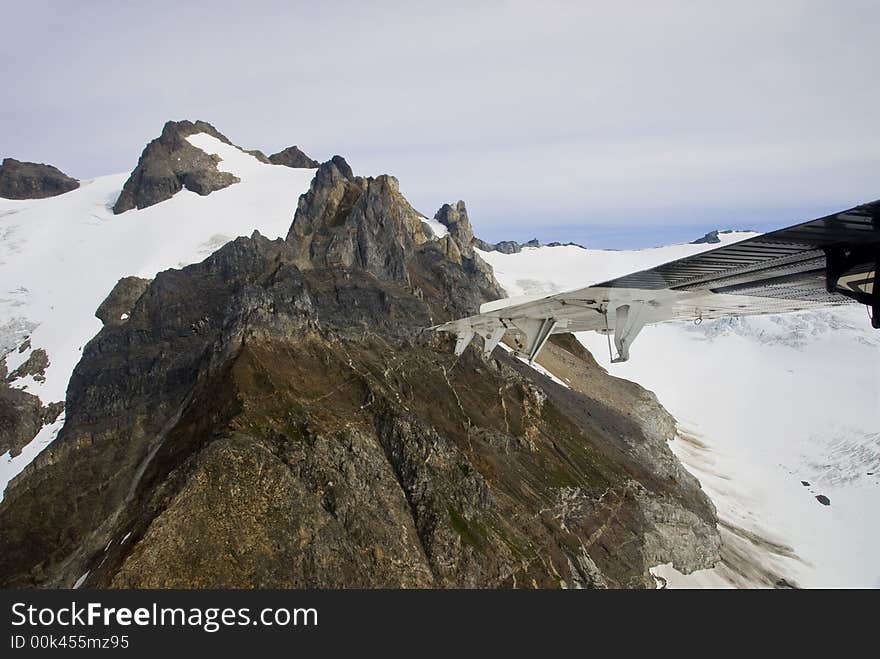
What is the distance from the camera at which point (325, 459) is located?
122 ft

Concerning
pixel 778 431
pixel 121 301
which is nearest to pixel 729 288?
pixel 121 301

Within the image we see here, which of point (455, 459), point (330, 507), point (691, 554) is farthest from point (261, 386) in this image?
point (691, 554)

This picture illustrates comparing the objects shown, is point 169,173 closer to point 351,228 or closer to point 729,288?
point 351,228

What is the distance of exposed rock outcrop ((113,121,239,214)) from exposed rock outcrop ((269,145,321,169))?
87.2 ft

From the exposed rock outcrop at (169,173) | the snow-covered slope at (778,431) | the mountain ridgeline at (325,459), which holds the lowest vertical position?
the snow-covered slope at (778,431)

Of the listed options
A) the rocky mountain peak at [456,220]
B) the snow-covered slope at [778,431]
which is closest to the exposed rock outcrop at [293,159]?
the rocky mountain peak at [456,220]

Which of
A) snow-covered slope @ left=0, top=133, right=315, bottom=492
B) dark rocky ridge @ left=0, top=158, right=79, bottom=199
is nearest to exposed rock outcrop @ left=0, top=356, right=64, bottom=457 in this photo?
snow-covered slope @ left=0, top=133, right=315, bottom=492

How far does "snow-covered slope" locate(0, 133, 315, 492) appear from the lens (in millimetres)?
78875

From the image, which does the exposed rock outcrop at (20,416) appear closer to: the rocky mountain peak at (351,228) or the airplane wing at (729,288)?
the rocky mountain peak at (351,228)

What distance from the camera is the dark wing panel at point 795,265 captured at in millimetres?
6152

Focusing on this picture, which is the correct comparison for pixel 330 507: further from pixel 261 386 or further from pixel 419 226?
pixel 419 226

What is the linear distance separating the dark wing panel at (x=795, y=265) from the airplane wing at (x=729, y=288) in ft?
0.04

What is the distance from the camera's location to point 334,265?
227 feet

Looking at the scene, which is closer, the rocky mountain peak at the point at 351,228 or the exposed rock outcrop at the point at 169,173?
the rocky mountain peak at the point at 351,228
